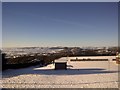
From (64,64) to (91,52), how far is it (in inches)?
427

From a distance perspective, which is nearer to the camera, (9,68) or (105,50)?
(9,68)

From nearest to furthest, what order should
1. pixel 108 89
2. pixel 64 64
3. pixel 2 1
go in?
pixel 108 89 < pixel 2 1 < pixel 64 64

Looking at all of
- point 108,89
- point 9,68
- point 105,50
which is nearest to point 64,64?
point 9,68

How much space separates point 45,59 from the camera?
17.6m

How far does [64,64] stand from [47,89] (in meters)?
6.22

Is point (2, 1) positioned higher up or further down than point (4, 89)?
higher up

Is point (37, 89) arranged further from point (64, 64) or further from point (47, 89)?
point (64, 64)

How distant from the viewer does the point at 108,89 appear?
6031 mm

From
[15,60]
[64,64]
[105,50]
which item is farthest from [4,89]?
[105,50]

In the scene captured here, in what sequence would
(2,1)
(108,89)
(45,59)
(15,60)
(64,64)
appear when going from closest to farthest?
(108,89)
(2,1)
(64,64)
(15,60)
(45,59)

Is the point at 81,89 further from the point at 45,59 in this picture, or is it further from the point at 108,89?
the point at 45,59

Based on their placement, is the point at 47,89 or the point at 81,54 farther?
the point at 81,54

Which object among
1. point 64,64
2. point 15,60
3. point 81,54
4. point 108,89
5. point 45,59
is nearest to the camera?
point 108,89

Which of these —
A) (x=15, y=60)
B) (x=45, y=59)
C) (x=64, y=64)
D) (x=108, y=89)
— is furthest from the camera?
(x=45, y=59)
